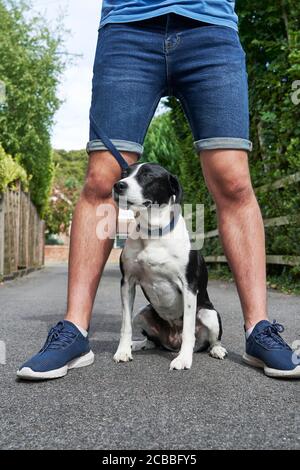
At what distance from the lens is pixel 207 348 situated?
2.93m

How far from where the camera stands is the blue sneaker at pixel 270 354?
2.23 metres

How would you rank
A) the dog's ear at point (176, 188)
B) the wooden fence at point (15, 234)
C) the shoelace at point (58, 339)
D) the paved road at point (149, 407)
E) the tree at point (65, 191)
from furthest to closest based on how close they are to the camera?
1. the tree at point (65, 191)
2. the wooden fence at point (15, 234)
3. the dog's ear at point (176, 188)
4. the shoelace at point (58, 339)
5. the paved road at point (149, 407)

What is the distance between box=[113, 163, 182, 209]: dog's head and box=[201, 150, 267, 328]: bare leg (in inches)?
7.8

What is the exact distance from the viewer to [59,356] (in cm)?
227

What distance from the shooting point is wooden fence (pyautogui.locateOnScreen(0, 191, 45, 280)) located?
909cm

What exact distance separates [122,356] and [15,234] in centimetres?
863

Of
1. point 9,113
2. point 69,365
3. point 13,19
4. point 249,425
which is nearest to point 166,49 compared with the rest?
point 69,365

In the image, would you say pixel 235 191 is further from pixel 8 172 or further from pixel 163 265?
pixel 8 172

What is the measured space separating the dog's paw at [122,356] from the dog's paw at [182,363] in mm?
243

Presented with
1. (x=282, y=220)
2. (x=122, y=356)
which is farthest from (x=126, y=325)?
(x=282, y=220)

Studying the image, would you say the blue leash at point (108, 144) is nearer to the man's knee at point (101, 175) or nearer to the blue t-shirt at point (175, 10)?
the man's knee at point (101, 175)

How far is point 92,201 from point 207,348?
98 cm

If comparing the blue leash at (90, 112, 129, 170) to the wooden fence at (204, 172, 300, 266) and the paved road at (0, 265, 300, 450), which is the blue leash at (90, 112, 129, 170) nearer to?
the paved road at (0, 265, 300, 450)

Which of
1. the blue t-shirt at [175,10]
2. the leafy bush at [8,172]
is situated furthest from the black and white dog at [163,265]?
the leafy bush at [8,172]
